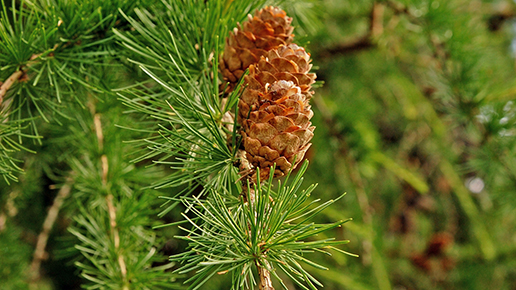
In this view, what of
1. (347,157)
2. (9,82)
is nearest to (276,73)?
(9,82)

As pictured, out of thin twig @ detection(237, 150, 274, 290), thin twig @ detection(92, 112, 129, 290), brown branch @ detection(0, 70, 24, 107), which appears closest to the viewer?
→ thin twig @ detection(237, 150, 274, 290)

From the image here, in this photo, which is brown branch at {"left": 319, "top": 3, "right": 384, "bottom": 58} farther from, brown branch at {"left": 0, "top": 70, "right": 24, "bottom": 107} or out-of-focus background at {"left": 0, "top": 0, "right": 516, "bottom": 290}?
brown branch at {"left": 0, "top": 70, "right": 24, "bottom": 107}

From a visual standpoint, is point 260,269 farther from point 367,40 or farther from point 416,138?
point 416,138

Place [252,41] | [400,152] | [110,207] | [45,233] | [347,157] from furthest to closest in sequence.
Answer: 1. [400,152]
2. [347,157]
3. [45,233]
4. [110,207]
5. [252,41]

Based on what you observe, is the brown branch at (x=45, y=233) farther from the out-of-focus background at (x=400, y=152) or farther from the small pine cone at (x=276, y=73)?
the small pine cone at (x=276, y=73)

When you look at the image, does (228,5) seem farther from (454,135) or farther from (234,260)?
(454,135)

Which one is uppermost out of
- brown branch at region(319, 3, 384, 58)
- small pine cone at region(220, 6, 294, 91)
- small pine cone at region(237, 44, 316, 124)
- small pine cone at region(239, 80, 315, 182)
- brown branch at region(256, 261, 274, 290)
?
brown branch at region(319, 3, 384, 58)

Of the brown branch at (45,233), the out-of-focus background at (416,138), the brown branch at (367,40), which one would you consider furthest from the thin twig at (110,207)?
the brown branch at (367,40)

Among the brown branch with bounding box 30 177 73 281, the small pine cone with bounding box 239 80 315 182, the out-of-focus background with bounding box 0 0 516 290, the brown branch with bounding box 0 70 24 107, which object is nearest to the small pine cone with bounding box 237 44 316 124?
the small pine cone with bounding box 239 80 315 182
